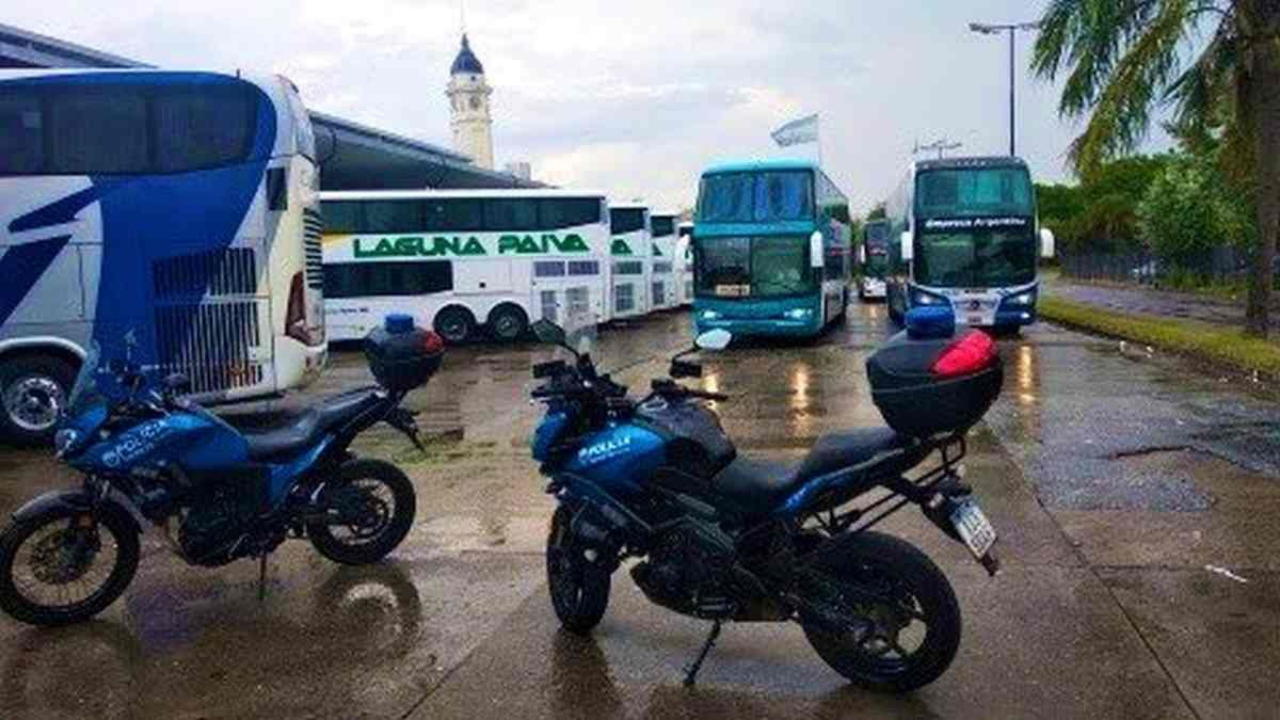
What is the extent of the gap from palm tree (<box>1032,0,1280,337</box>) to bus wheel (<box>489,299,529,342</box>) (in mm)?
12168

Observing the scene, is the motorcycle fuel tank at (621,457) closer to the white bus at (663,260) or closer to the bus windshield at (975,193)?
the bus windshield at (975,193)

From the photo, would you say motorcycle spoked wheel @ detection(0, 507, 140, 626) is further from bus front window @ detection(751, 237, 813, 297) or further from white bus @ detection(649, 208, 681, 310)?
white bus @ detection(649, 208, 681, 310)

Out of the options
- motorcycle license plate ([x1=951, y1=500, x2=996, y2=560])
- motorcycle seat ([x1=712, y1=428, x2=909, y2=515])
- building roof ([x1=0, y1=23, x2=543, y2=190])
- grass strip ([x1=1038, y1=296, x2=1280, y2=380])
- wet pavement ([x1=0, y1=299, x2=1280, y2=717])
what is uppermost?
building roof ([x1=0, y1=23, x2=543, y2=190])

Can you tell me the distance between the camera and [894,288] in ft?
98.1

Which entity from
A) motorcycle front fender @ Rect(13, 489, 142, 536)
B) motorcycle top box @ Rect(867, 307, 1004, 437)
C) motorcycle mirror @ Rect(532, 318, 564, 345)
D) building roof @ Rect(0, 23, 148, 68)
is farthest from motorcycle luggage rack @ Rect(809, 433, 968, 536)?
building roof @ Rect(0, 23, 148, 68)

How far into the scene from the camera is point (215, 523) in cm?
600

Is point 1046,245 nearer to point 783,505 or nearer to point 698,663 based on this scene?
point 783,505

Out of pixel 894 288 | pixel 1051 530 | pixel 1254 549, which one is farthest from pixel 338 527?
pixel 894 288

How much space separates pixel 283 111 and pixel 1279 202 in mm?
14415

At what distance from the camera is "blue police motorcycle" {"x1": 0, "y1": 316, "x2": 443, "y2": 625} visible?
5.79 metres

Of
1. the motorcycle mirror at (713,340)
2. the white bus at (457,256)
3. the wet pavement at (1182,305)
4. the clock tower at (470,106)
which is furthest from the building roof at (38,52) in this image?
the clock tower at (470,106)

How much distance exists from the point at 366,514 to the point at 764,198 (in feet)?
54.3

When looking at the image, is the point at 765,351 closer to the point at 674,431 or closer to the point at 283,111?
the point at 283,111

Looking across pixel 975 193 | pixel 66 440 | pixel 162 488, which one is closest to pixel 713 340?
pixel 162 488
